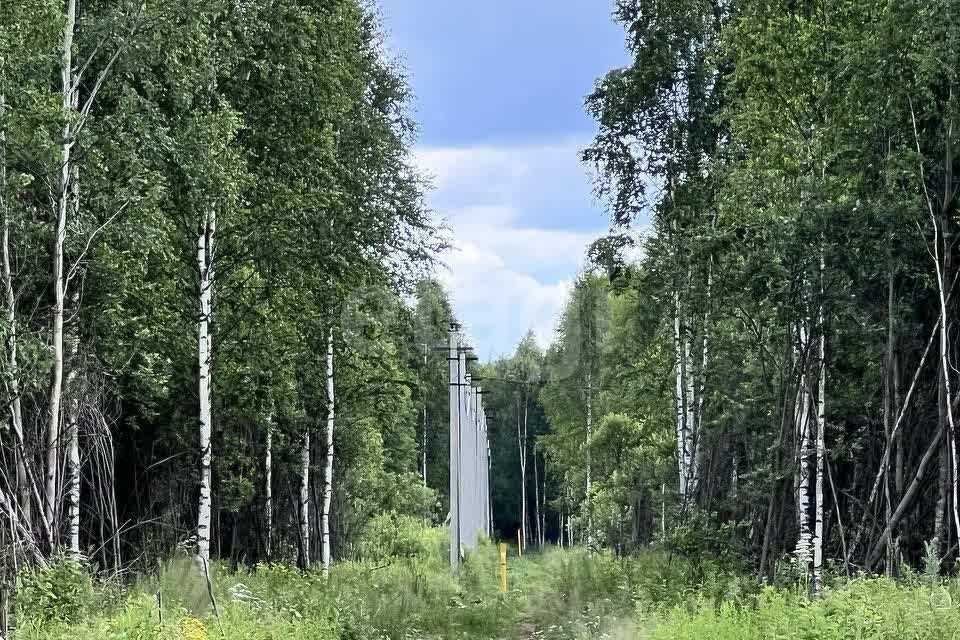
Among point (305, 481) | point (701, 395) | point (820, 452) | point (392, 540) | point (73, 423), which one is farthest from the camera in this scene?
point (392, 540)

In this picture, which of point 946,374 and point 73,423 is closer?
point 946,374

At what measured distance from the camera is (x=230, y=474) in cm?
2138

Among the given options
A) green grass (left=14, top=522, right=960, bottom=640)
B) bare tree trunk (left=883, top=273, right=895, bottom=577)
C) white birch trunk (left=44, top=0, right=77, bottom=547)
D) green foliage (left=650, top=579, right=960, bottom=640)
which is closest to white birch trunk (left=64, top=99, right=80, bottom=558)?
white birch trunk (left=44, top=0, right=77, bottom=547)

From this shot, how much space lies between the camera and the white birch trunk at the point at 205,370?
1555cm

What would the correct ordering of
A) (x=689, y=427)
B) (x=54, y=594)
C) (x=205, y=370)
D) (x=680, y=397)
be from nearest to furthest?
(x=54, y=594)
(x=205, y=370)
(x=689, y=427)
(x=680, y=397)

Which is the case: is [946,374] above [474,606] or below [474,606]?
above

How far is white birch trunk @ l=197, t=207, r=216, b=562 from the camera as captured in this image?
51.0 feet

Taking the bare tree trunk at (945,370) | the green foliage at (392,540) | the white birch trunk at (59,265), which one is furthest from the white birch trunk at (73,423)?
the green foliage at (392,540)

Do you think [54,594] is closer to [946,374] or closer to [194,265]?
[194,265]

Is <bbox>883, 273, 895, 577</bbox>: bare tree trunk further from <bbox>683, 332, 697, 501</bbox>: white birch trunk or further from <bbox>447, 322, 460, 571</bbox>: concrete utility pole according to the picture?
<bbox>447, 322, 460, 571</bbox>: concrete utility pole

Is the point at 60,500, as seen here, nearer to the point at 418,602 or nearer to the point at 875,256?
the point at 418,602

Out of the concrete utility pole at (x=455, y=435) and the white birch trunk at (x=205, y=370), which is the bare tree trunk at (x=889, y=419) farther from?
the concrete utility pole at (x=455, y=435)

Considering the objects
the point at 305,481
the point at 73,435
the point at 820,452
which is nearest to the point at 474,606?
the point at 820,452

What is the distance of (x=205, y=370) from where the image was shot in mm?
15773
